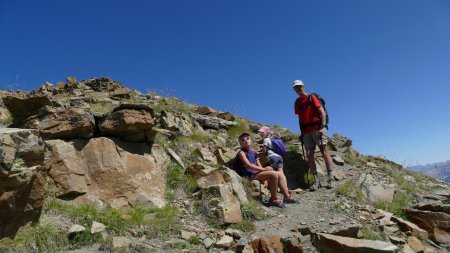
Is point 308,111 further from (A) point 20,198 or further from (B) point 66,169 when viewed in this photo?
(A) point 20,198

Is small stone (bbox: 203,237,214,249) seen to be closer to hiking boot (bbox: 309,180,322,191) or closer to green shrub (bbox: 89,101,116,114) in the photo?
hiking boot (bbox: 309,180,322,191)

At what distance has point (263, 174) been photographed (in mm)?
9383

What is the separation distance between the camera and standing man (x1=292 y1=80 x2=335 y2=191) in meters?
10.6

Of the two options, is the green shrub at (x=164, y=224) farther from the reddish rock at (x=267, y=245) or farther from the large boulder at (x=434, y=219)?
the large boulder at (x=434, y=219)

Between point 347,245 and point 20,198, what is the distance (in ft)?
18.2

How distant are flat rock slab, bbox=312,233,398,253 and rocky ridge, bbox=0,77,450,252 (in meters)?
0.02

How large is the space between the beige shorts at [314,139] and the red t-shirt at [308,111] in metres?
0.13

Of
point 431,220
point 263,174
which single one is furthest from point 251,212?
point 431,220

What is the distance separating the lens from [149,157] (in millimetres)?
9203

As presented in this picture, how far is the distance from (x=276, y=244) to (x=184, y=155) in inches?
188

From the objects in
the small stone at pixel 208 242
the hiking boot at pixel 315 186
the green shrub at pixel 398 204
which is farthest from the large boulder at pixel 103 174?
the green shrub at pixel 398 204

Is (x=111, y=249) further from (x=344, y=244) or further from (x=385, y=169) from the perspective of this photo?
(x=385, y=169)

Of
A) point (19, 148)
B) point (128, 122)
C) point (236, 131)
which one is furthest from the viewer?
point (236, 131)

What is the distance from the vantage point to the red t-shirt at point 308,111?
10.7 m
